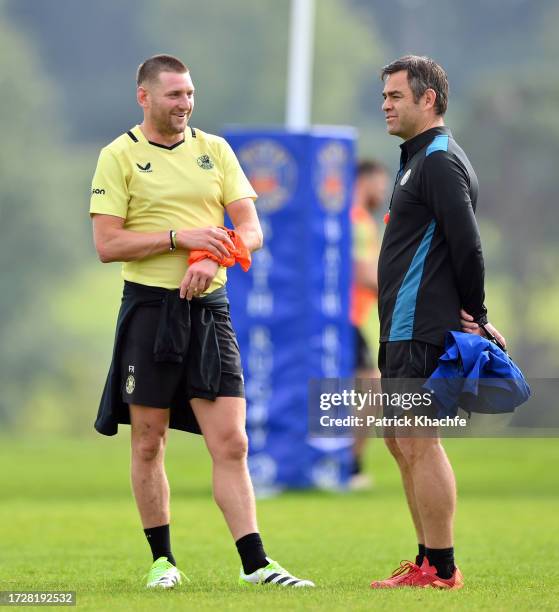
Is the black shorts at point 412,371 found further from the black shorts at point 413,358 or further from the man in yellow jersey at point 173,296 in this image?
the man in yellow jersey at point 173,296

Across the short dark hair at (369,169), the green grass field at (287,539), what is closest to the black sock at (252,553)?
the green grass field at (287,539)

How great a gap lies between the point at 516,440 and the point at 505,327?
38.4 ft

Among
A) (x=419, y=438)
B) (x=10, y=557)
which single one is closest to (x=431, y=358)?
(x=419, y=438)

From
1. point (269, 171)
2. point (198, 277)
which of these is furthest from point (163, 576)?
point (269, 171)

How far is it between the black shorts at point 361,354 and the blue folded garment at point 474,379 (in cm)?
673

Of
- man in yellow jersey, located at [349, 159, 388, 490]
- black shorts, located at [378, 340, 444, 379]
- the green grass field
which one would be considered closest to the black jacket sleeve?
black shorts, located at [378, 340, 444, 379]

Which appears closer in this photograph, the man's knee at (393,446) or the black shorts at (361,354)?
the man's knee at (393,446)

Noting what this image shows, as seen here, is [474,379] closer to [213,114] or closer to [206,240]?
[206,240]

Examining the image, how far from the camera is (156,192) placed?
6.32 m

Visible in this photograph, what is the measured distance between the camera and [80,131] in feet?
124

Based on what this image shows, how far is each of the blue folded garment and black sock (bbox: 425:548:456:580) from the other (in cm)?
54

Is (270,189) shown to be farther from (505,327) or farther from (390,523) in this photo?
(505,327)

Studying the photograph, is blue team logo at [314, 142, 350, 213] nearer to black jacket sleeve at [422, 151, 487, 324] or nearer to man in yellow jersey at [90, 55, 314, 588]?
man in yellow jersey at [90, 55, 314, 588]

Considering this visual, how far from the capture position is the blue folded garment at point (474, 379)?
6.00 meters
